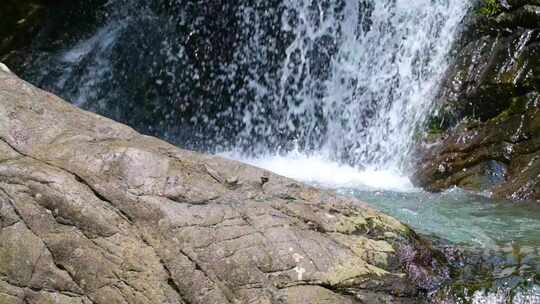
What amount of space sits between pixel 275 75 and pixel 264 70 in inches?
10.6

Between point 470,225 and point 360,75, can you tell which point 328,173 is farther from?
point 470,225

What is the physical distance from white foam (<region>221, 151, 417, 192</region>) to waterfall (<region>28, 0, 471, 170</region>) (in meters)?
0.27

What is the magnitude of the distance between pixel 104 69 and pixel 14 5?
2.06 m

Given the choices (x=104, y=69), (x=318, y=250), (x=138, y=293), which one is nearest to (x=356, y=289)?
(x=318, y=250)

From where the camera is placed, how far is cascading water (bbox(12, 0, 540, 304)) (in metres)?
11.2

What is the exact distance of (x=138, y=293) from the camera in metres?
3.91

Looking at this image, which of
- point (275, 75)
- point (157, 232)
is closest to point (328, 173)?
point (275, 75)

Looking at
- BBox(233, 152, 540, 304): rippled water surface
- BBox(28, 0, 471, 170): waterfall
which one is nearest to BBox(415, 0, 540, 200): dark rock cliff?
BBox(233, 152, 540, 304): rippled water surface

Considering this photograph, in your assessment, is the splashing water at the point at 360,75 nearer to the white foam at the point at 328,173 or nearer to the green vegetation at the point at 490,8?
the white foam at the point at 328,173

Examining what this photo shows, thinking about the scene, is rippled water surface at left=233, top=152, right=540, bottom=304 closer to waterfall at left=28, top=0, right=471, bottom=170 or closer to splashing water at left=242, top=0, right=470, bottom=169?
splashing water at left=242, top=0, right=470, bottom=169

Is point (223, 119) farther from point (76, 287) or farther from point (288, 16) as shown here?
point (76, 287)

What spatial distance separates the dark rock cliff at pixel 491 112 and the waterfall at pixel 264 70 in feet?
2.74

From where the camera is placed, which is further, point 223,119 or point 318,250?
point 223,119

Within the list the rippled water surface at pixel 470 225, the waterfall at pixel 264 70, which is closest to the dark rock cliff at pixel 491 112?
the rippled water surface at pixel 470 225
